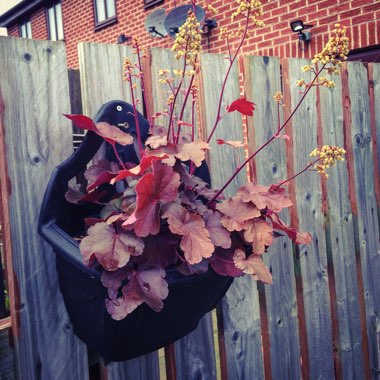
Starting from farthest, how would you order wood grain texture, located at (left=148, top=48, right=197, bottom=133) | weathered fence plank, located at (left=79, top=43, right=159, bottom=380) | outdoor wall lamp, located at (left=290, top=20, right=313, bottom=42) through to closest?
outdoor wall lamp, located at (left=290, top=20, right=313, bottom=42) < wood grain texture, located at (left=148, top=48, right=197, bottom=133) < weathered fence plank, located at (left=79, top=43, right=159, bottom=380)

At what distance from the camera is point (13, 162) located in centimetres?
127

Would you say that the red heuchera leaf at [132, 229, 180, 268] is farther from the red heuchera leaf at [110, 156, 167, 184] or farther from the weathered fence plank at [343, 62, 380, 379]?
the weathered fence plank at [343, 62, 380, 379]

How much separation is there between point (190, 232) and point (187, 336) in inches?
30.3

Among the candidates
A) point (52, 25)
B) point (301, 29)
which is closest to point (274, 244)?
point (301, 29)

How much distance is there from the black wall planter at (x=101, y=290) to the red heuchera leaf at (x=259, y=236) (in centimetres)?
12

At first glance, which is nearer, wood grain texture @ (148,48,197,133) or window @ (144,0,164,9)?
wood grain texture @ (148,48,197,133)

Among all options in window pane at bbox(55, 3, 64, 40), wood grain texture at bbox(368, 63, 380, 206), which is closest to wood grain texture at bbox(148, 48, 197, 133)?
wood grain texture at bbox(368, 63, 380, 206)

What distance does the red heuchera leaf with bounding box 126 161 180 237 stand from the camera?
0.94m

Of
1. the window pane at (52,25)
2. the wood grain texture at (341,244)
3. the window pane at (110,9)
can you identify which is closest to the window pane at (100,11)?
the window pane at (110,9)

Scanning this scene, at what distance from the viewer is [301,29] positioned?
455 cm

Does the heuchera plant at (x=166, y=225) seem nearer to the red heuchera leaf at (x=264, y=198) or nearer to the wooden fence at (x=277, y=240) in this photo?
the red heuchera leaf at (x=264, y=198)

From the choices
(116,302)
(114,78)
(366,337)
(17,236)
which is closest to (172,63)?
(114,78)

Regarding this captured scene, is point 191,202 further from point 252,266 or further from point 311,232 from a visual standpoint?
point 311,232

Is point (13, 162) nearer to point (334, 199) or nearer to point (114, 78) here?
point (114, 78)
